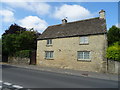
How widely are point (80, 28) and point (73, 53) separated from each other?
14.6ft

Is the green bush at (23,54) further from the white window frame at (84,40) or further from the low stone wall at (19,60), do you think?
the white window frame at (84,40)

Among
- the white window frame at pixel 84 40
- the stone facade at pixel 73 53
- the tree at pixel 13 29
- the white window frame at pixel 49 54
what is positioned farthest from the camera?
the tree at pixel 13 29

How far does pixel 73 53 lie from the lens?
776 inches

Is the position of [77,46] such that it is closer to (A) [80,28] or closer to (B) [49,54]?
(A) [80,28]

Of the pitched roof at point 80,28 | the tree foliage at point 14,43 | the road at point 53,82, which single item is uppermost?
the pitched roof at point 80,28

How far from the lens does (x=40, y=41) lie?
23703mm

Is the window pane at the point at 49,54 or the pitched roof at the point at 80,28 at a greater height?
the pitched roof at the point at 80,28

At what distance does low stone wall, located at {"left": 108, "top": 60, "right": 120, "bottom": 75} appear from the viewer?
16073mm

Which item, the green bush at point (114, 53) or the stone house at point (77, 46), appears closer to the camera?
the green bush at point (114, 53)

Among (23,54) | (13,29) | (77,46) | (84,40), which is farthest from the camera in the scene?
(13,29)

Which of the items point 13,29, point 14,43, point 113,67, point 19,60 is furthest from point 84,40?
point 13,29

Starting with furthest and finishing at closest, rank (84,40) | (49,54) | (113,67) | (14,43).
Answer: (14,43)
(49,54)
(84,40)
(113,67)

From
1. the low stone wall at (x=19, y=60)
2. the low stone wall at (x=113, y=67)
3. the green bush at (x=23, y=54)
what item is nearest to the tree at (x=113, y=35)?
the low stone wall at (x=113, y=67)

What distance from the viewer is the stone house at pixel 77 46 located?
1778 cm
